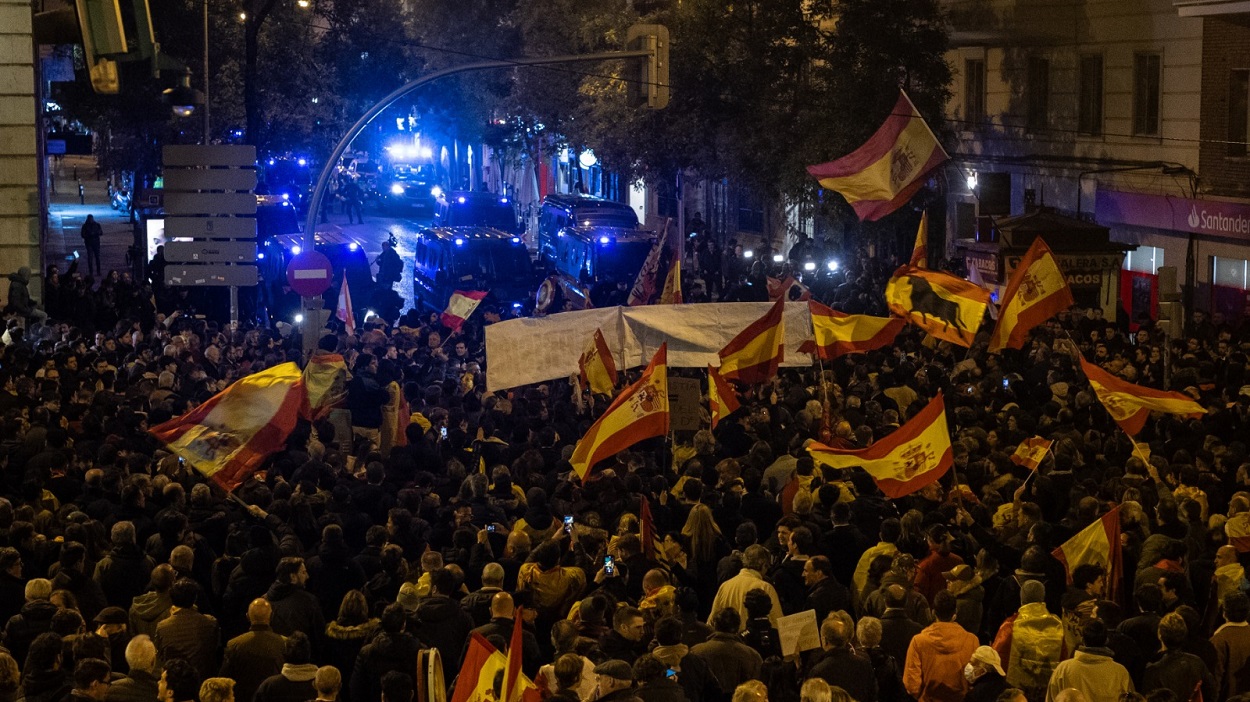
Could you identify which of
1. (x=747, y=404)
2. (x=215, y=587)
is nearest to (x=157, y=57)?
(x=215, y=587)

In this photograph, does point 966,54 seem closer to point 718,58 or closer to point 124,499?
point 718,58

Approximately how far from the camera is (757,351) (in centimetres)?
1575

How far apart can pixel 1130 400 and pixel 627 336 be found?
223 inches

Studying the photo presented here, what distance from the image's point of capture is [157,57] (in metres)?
9.54

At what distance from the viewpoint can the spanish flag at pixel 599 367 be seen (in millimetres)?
16297

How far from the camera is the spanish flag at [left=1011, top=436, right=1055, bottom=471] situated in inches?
520

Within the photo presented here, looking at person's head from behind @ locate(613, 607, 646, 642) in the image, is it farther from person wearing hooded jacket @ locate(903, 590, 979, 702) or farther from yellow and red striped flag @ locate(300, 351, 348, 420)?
yellow and red striped flag @ locate(300, 351, 348, 420)

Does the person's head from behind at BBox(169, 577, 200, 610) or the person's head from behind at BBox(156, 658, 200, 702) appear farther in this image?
the person's head from behind at BBox(169, 577, 200, 610)

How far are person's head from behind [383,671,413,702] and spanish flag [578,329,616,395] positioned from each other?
8.39m

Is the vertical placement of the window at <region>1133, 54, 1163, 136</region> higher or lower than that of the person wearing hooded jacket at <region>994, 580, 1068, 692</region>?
higher

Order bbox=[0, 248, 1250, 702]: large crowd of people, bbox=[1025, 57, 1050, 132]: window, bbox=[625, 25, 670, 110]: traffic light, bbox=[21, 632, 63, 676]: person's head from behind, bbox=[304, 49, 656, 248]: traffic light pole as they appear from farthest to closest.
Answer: bbox=[1025, 57, 1050, 132]: window, bbox=[304, 49, 656, 248]: traffic light pole, bbox=[625, 25, 670, 110]: traffic light, bbox=[0, 248, 1250, 702]: large crowd of people, bbox=[21, 632, 63, 676]: person's head from behind

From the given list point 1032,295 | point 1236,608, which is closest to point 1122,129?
point 1032,295

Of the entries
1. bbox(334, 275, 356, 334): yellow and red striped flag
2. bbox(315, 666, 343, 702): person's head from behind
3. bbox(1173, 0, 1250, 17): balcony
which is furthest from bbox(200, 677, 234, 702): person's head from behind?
bbox(1173, 0, 1250, 17): balcony

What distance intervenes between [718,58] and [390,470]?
21.7 m
